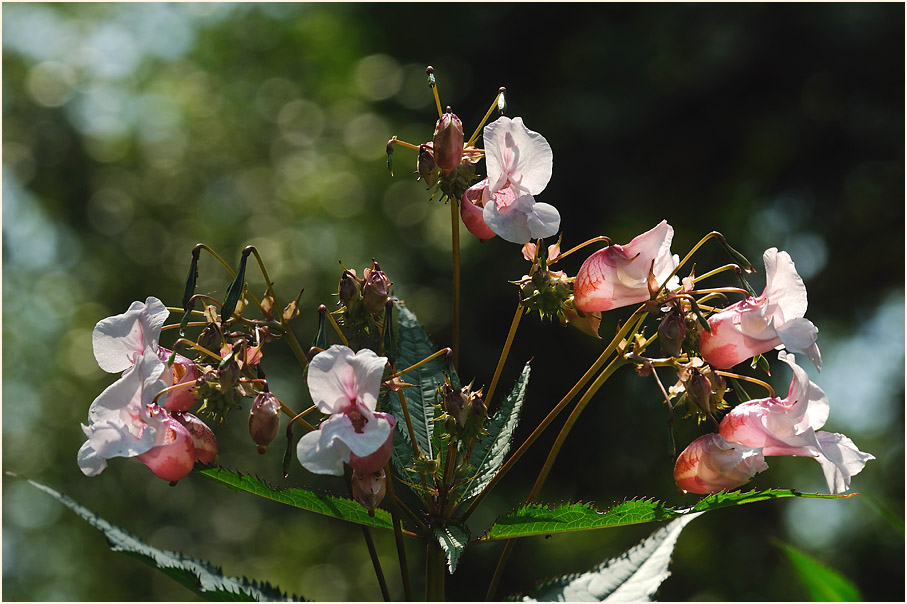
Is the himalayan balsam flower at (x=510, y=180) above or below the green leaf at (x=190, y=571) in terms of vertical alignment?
above

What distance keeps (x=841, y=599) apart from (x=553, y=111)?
356 centimetres

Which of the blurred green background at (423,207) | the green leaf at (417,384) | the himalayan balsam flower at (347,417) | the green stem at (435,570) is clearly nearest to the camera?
the himalayan balsam flower at (347,417)

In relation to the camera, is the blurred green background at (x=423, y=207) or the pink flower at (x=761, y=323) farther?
the blurred green background at (x=423, y=207)

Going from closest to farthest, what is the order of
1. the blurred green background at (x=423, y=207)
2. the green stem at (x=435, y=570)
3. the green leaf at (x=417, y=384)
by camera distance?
the green stem at (x=435, y=570)
the green leaf at (x=417, y=384)
the blurred green background at (x=423, y=207)

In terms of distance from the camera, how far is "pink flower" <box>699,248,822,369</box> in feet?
2.29

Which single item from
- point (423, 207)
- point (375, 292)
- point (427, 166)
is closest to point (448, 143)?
point (427, 166)

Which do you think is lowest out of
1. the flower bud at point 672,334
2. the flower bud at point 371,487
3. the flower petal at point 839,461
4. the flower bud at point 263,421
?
the flower bud at point 371,487

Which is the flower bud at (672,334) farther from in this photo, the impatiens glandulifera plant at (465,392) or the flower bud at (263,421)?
the flower bud at (263,421)

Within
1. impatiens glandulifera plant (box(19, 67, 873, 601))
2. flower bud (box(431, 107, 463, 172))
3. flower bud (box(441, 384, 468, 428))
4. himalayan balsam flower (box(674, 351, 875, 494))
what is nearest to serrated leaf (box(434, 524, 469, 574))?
impatiens glandulifera plant (box(19, 67, 873, 601))

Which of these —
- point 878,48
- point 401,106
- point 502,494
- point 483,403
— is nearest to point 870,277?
point 878,48

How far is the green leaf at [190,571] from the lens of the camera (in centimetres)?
64

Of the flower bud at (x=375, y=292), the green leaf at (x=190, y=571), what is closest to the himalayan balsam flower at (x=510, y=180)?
the flower bud at (x=375, y=292)

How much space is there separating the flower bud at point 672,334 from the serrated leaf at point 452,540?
0.24 metres

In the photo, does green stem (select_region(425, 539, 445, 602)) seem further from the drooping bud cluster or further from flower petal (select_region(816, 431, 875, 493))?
flower petal (select_region(816, 431, 875, 493))
